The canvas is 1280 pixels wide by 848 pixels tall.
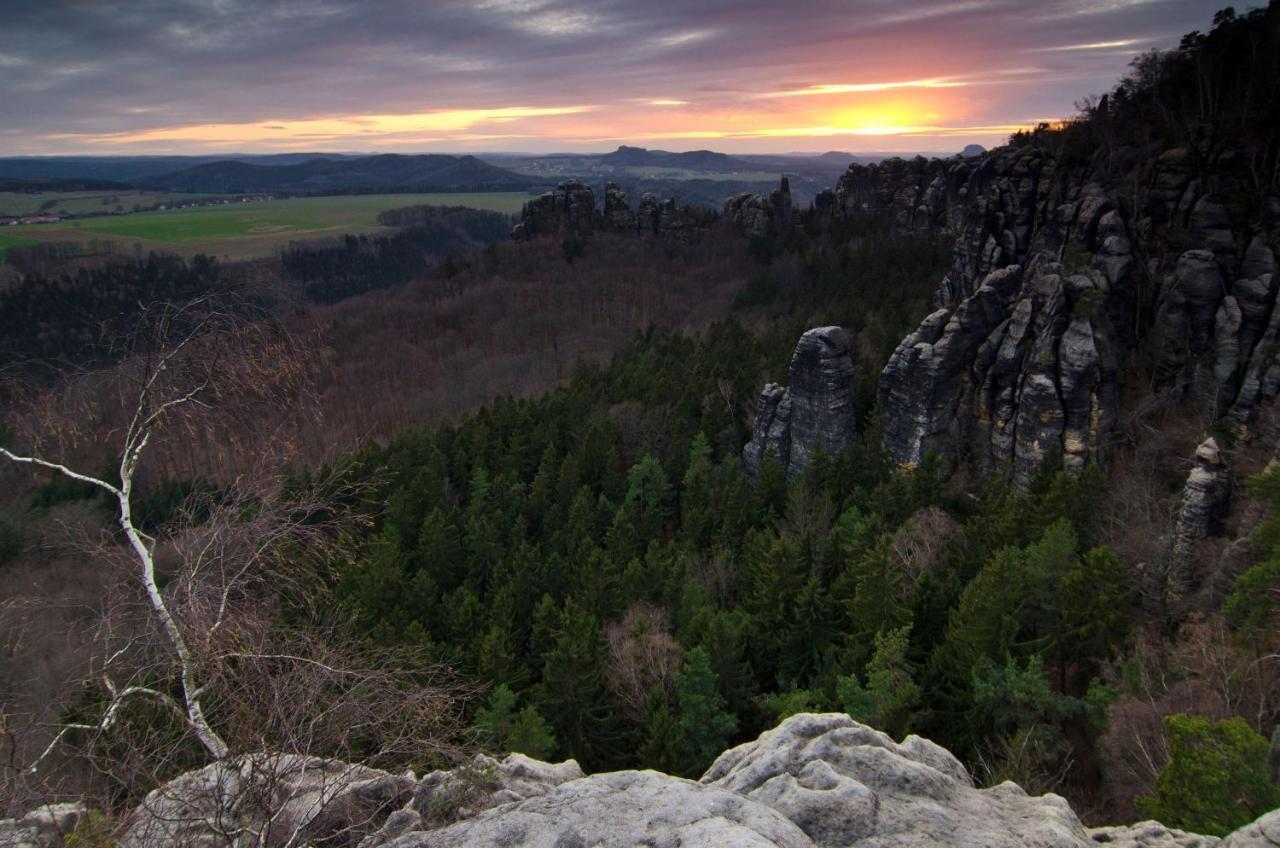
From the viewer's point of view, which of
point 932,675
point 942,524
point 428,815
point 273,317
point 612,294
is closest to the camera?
point 428,815

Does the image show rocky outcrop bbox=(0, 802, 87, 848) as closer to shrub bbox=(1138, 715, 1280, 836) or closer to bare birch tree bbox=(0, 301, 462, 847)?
bare birch tree bbox=(0, 301, 462, 847)

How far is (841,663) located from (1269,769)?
12519 millimetres

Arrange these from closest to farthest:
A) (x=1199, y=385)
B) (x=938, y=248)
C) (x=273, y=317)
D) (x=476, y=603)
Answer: (x=273, y=317) → (x=476, y=603) → (x=1199, y=385) → (x=938, y=248)

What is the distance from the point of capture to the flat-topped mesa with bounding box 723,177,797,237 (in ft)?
378

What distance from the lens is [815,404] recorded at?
41438 millimetres

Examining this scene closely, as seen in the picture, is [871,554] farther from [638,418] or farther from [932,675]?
[638,418]

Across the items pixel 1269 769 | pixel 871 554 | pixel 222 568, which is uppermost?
pixel 222 568

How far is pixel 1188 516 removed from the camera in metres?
24.8

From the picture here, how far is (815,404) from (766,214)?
82.9m

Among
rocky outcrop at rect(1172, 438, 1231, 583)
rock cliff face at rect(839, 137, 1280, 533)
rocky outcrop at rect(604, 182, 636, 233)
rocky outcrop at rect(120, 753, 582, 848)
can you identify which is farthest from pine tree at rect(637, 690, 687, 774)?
rocky outcrop at rect(604, 182, 636, 233)

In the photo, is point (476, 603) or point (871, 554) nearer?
point (871, 554)

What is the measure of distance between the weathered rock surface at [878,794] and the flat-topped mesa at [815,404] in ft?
100

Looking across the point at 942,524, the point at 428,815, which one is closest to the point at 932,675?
the point at 942,524

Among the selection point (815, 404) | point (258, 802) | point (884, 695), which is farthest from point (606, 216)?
point (258, 802)
